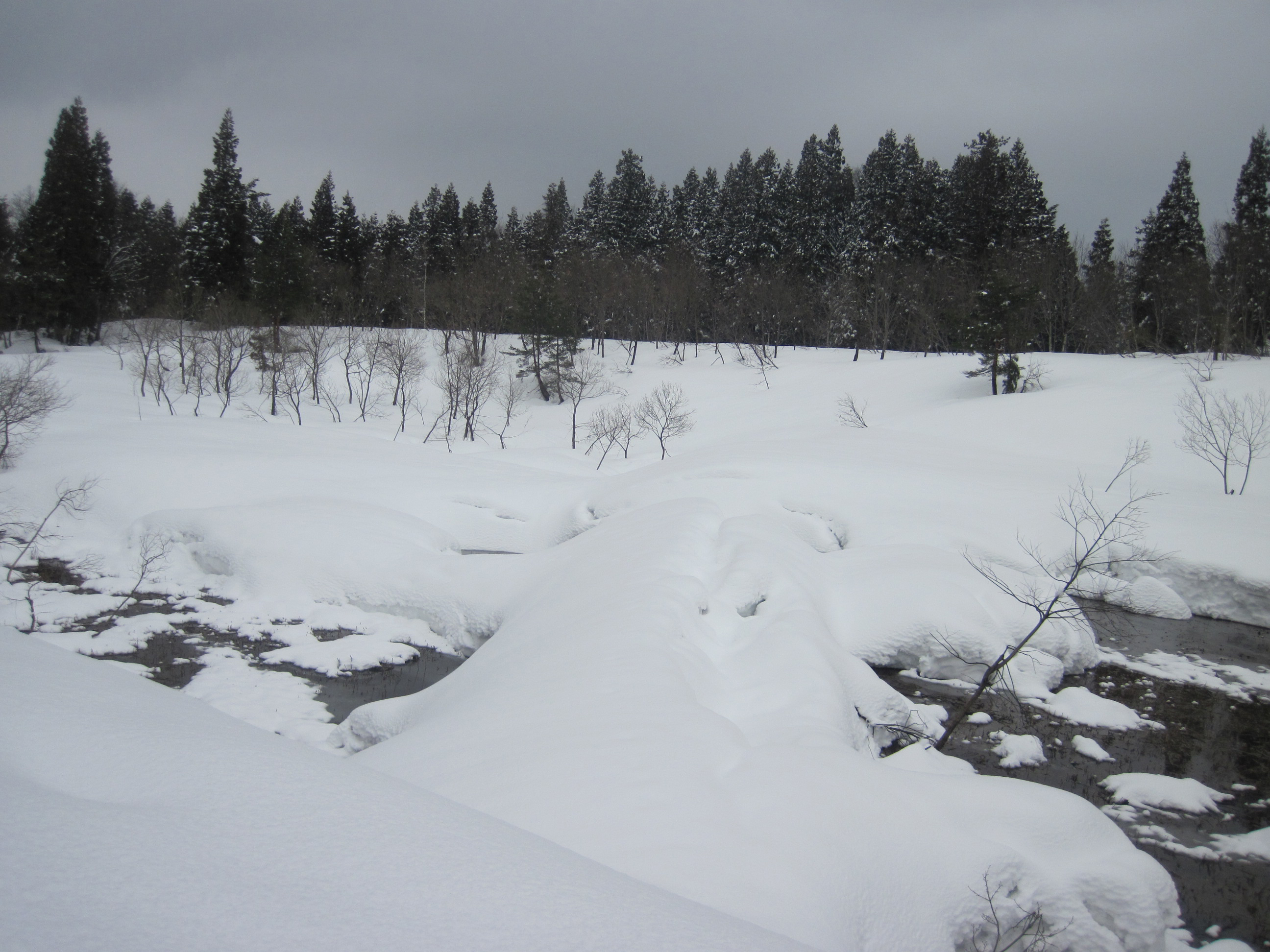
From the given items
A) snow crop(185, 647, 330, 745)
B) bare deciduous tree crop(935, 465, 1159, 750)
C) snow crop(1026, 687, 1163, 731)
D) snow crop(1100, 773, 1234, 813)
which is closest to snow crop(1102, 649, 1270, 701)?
bare deciduous tree crop(935, 465, 1159, 750)

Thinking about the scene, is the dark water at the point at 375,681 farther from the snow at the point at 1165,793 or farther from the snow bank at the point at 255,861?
the snow at the point at 1165,793

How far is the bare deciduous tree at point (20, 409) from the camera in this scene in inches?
856

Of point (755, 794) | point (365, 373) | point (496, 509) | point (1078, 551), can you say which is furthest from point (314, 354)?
point (755, 794)

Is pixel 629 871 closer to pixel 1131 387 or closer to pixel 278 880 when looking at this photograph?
pixel 278 880

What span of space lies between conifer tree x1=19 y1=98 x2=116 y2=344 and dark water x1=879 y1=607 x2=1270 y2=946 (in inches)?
2225

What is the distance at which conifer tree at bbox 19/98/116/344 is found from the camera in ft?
143

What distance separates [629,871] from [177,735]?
3217mm

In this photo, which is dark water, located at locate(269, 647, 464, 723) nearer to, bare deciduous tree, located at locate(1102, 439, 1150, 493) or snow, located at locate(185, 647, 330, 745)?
snow, located at locate(185, 647, 330, 745)

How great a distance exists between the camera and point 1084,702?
12539mm

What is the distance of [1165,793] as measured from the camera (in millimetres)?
9586

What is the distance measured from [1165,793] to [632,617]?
27.5 ft

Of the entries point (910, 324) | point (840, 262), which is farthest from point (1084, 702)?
point (840, 262)

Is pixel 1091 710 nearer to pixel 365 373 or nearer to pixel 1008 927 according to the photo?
pixel 1008 927

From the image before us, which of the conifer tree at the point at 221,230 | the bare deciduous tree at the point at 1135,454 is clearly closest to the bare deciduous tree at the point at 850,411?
the bare deciduous tree at the point at 1135,454
